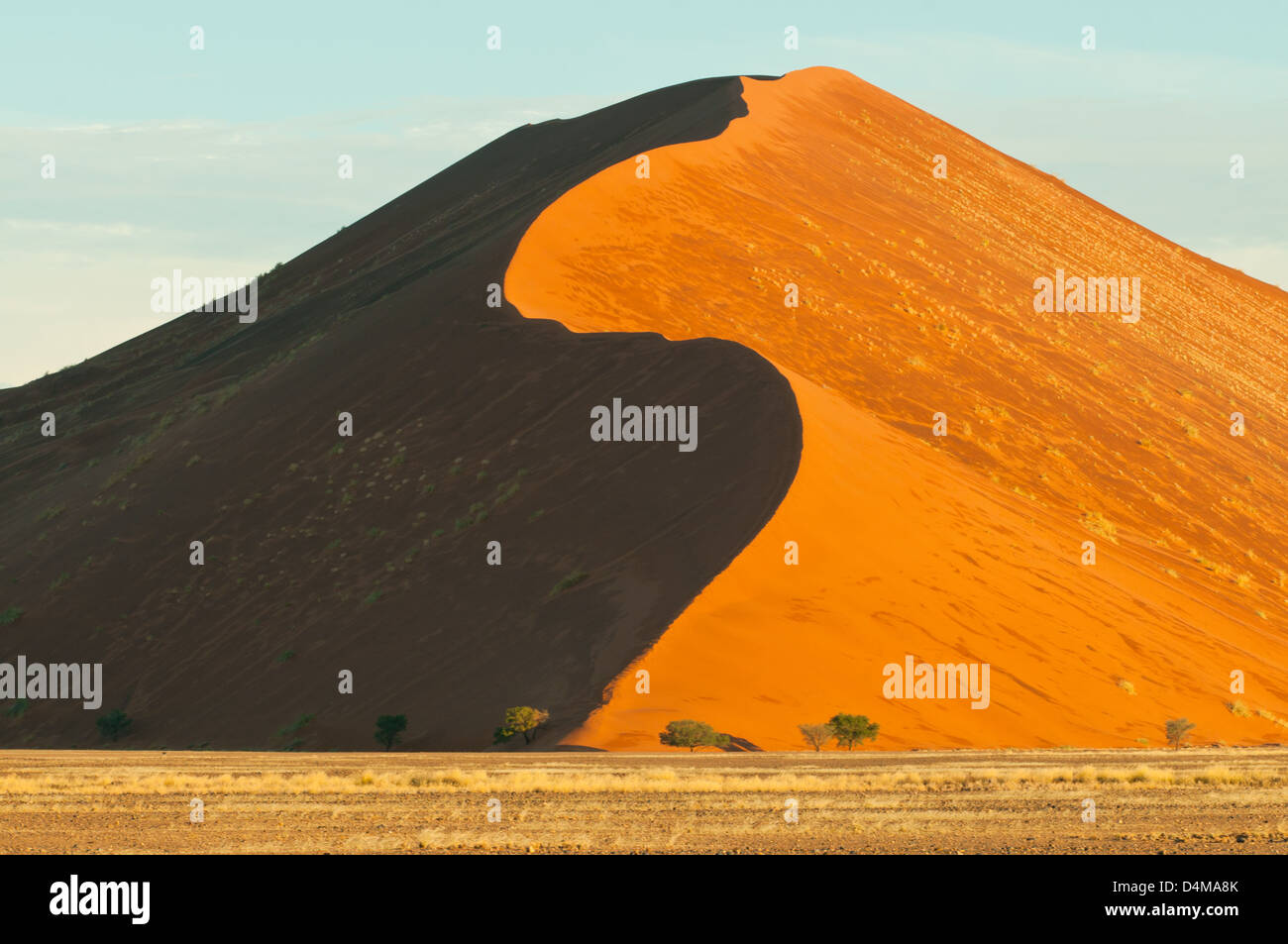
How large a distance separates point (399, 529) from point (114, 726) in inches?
313

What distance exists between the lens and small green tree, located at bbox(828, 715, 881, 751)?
25844 mm

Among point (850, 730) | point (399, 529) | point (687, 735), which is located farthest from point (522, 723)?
point (399, 529)

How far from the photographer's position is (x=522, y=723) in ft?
86.1

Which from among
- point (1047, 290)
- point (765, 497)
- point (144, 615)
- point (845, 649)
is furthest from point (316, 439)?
point (1047, 290)

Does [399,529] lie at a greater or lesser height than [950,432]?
lesser

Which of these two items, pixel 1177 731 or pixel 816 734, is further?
pixel 1177 731

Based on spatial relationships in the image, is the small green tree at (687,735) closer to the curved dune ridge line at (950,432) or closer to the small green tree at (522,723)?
the curved dune ridge line at (950,432)

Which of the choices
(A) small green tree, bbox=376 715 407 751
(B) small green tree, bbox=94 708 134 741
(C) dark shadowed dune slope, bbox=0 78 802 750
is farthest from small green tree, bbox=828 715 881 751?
(B) small green tree, bbox=94 708 134 741

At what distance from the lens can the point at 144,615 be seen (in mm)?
39969

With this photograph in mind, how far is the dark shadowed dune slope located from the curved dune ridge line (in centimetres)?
161

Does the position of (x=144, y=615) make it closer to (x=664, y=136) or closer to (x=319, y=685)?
(x=319, y=685)

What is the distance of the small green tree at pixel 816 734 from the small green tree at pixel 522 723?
4.45 m

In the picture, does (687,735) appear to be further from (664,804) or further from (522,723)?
(664,804)

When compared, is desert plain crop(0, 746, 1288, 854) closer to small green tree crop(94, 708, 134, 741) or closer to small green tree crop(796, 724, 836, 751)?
small green tree crop(796, 724, 836, 751)
